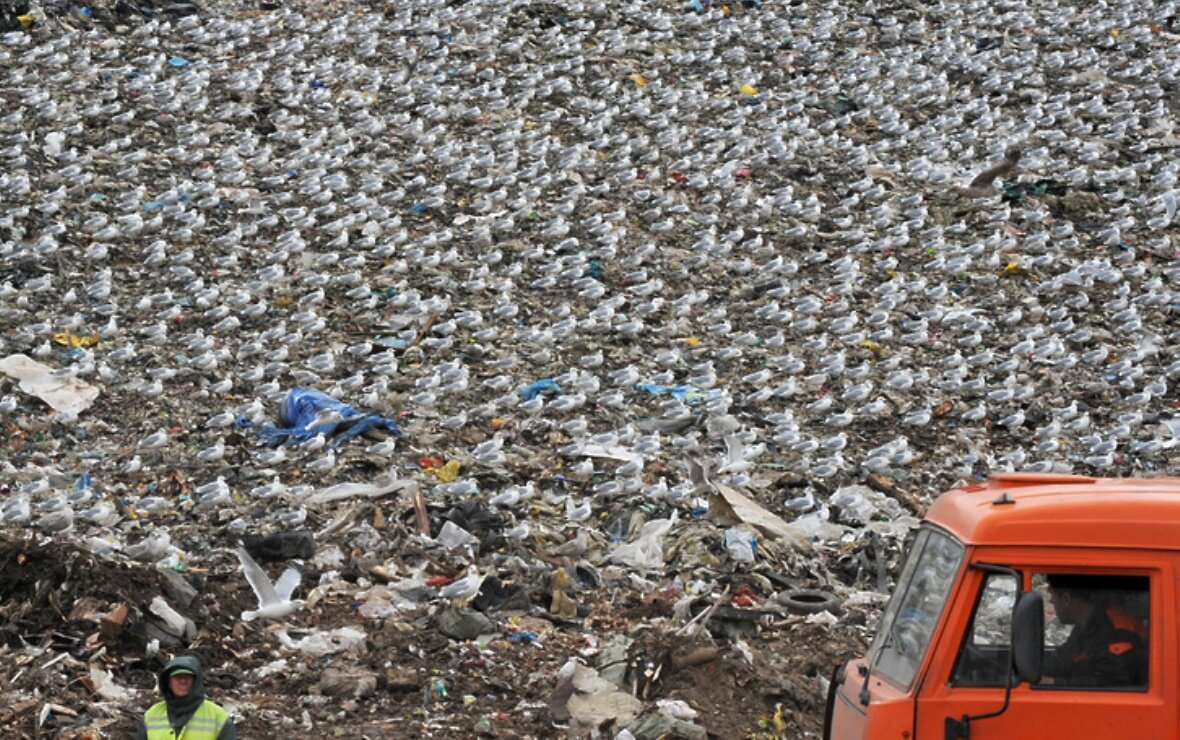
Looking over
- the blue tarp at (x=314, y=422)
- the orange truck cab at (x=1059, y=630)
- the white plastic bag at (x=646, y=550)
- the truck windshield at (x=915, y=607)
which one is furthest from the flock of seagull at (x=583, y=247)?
the orange truck cab at (x=1059, y=630)

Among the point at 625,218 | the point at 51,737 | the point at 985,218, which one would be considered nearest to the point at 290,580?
the point at 51,737

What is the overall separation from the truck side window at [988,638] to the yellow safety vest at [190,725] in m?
2.79

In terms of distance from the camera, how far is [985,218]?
1756 centimetres

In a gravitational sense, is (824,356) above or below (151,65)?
below

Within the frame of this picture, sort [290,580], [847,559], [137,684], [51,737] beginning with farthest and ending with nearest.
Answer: [847,559]
[290,580]
[137,684]
[51,737]

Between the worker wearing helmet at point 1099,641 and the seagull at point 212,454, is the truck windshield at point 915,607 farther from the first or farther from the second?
the seagull at point 212,454

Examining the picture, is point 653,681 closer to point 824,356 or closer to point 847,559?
point 847,559

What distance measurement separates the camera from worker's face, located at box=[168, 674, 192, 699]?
5746mm

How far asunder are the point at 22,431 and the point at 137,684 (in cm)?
454

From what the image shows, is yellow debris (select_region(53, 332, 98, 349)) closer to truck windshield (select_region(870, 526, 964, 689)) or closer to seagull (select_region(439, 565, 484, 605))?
seagull (select_region(439, 565, 484, 605))

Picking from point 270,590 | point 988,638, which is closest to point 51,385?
point 270,590

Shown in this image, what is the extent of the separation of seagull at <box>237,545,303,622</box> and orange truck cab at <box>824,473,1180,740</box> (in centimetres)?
472

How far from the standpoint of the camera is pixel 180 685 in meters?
5.77

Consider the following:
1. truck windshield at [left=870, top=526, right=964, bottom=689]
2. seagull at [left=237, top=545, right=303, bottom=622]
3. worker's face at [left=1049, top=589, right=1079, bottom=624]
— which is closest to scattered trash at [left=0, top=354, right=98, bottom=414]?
seagull at [left=237, top=545, right=303, bottom=622]
